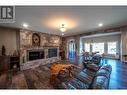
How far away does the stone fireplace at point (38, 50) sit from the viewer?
6152 millimetres

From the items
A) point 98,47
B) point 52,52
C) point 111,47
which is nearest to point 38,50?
point 52,52

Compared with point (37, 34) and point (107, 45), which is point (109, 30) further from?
point (37, 34)

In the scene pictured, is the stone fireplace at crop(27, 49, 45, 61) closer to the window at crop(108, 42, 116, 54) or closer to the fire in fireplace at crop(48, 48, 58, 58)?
the fire in fireplace at crop(48, 48, 58, 58)

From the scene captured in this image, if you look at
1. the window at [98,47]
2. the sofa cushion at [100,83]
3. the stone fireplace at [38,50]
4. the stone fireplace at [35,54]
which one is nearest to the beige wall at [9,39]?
the stone fireplace at [38,50]

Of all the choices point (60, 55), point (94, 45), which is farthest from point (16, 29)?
point (94, 45)

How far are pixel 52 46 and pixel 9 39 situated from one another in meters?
3.47

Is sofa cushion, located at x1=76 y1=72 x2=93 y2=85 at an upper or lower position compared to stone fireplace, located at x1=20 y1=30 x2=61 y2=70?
lower

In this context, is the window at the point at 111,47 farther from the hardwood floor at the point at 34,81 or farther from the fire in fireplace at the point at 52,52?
the hardwood floor at the point at 34,81

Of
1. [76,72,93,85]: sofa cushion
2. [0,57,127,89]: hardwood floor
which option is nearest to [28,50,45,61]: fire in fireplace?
[0,57,127,89]: hardwood floor

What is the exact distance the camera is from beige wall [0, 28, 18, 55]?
18.5 feet

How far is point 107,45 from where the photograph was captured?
987 cm

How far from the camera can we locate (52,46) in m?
8.64
